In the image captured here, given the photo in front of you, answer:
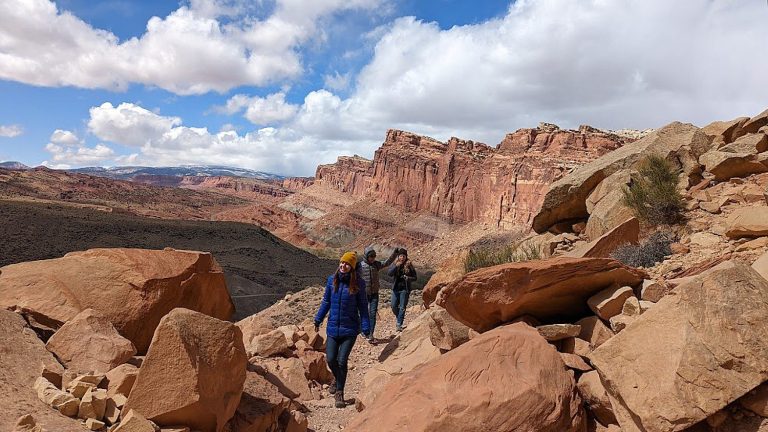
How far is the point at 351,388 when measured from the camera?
7281 mm

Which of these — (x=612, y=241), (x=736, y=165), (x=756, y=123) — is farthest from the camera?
(x=756, y=123)

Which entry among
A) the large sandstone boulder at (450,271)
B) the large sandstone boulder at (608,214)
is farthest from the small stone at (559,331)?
the large sandstone boulder at (608,214)

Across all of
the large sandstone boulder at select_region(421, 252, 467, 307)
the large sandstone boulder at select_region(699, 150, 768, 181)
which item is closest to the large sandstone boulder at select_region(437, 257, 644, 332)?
the large sandstone boulder at select_region(421, 252, 467, 307)

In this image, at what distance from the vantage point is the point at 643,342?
11.5ft

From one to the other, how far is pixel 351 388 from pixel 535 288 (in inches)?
146

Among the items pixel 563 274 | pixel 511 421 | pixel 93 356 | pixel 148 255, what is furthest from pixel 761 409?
pixel 148 255

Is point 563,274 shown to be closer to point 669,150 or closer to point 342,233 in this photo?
point 669,150

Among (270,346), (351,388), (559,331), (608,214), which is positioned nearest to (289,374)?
(270,346)

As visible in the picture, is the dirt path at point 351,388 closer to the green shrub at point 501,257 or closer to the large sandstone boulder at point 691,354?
the green shrub at point 501,257

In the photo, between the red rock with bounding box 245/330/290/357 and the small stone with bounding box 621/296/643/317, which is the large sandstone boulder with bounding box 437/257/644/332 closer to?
the small stone with bounding box 621/296/643/317

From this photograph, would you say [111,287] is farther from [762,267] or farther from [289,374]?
[762,267]

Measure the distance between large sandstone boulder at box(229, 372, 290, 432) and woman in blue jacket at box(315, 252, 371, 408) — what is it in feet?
3.62

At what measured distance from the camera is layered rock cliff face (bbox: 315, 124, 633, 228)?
62.8m

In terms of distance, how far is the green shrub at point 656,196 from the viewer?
30.2 feet
